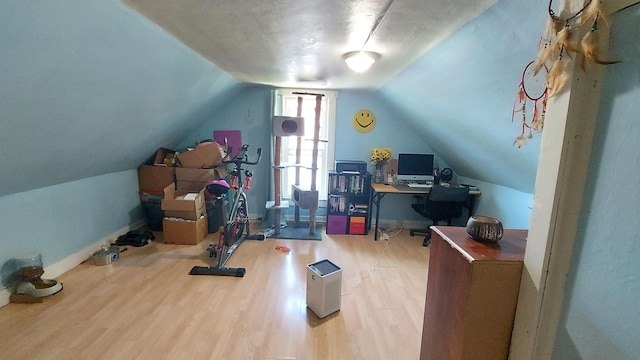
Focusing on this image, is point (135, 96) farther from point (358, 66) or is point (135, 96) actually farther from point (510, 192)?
point (510, 192)

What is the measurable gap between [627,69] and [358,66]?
5.92 ft

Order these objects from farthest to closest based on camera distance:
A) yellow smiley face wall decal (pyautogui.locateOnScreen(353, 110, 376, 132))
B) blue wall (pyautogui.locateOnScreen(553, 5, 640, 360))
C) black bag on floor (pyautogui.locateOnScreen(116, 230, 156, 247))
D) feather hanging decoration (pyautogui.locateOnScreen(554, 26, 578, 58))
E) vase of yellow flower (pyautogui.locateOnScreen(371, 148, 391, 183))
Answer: yellow smiley face wall decal (pyautogui.locateOnScreen(353, 110, 376, 132)) < vase of yellow flower (pyautogui.locateOnScreen(371, 148, 391, 183)) < black bag on floor (pyautogui.locateOnScreen(116, 230, 156, 247)) < feather hanging decoration (pyautogui.locateOnScreen(554, 26, 578, 58)) < blue wall (pyautogui.locateOnScreen(553, 5, 640, 360))

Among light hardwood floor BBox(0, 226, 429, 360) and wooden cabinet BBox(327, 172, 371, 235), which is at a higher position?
wooden cabinet BBox(327, 172, 371, 235)

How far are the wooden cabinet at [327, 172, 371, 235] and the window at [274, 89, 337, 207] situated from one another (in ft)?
1.20

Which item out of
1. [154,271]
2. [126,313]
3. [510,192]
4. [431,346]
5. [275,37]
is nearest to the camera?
[431,346]

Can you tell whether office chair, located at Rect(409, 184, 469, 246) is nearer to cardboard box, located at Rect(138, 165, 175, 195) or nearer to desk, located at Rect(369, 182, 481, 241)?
desk, located at Rect(369, 182, 481, 241)

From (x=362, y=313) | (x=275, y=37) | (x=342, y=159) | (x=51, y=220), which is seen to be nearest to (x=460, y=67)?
(x=275, y=37)

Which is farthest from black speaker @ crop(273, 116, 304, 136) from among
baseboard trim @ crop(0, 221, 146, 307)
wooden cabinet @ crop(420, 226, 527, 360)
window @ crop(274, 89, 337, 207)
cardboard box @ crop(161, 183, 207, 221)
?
wooden cabinet @ crop(420, 226, 527, 360)

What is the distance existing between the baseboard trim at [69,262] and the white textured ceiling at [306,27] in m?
2.41

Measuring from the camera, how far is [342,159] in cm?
430

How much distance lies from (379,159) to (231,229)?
2.33m

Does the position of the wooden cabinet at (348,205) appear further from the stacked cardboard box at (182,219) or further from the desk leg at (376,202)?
the stacked cardboard box at (182,219)

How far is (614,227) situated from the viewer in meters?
0.71

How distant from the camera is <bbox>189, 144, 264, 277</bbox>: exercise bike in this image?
2702 mm
